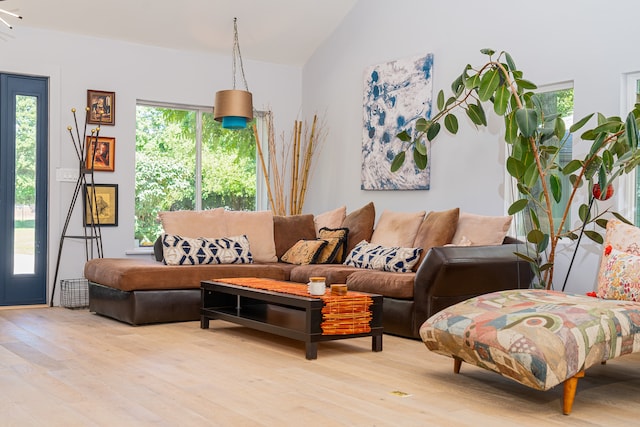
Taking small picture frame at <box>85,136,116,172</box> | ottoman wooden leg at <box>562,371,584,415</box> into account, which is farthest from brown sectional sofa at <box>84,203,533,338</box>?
ottoman wooden leg at <box>562,371,584,415</box>

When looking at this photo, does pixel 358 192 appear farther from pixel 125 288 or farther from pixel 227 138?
pixel 125 288

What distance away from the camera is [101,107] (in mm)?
7348

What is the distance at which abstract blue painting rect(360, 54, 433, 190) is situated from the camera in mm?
7016

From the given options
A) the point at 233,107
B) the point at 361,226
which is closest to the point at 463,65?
the point at 361,226

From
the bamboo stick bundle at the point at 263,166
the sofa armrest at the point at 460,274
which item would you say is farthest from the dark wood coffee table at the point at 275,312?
the bamboo stick bundle at the point at 263,166

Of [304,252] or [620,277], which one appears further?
[304,252]

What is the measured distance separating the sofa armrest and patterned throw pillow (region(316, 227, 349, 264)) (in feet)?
5.09

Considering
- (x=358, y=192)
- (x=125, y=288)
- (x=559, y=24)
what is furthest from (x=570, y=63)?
(x=125, y=288)

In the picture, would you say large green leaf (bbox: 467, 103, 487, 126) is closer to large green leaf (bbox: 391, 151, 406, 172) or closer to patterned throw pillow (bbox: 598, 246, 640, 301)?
large green leaf (bbox: 391, 151, 406, 172)

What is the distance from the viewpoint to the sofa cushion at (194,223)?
6.73 metres

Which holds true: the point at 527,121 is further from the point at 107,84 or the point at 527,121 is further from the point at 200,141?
the point at 107,84

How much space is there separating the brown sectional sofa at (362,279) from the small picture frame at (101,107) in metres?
1.53

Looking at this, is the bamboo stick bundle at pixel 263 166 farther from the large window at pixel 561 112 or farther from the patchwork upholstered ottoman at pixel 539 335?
the patchwork upholstered ottoman at pixel 539 335

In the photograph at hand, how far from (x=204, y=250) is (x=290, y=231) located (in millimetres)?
1137
